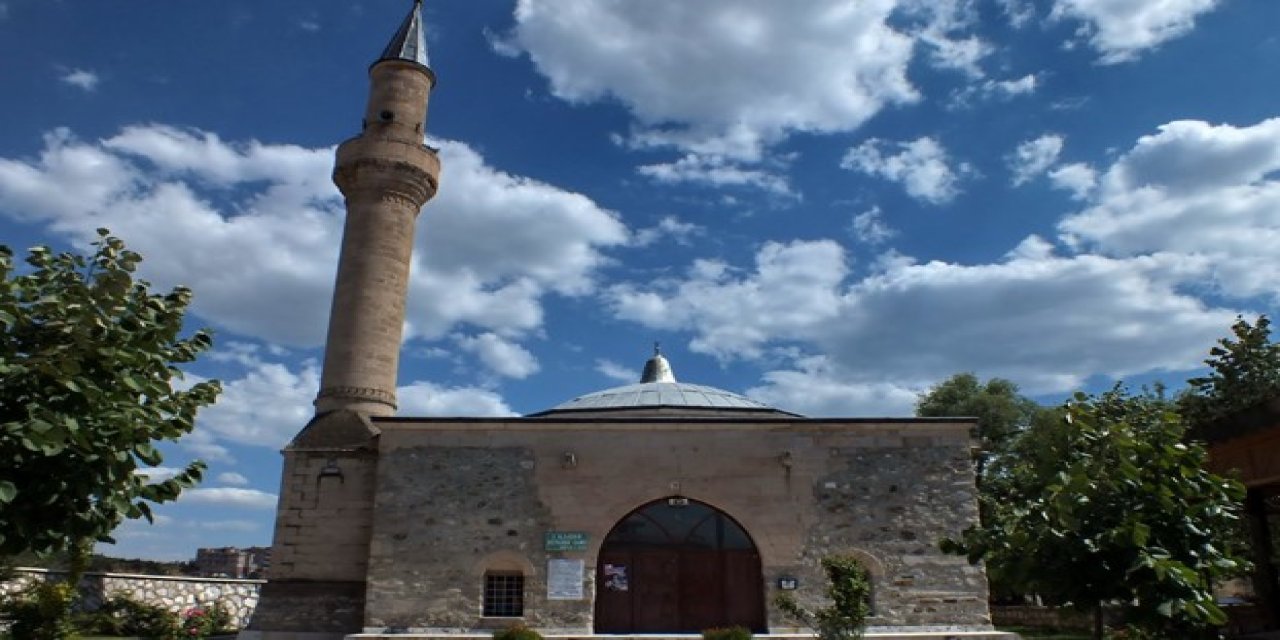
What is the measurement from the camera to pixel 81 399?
191 inches

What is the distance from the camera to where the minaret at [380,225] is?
1781 centimetres

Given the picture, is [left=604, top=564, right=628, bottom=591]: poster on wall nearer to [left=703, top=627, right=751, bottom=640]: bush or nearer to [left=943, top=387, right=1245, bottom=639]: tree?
[left=703, top=627, right=751, bottom=640]: bush

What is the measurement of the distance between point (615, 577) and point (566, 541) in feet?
3.51

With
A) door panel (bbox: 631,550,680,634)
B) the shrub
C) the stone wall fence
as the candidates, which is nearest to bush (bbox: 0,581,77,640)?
the stone wall fence

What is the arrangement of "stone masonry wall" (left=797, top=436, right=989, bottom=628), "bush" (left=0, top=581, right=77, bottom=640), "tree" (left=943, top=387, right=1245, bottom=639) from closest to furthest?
1. "tree" (left=943, top=387, right=1245, bottom=639)
2. "bush" (left=0, top=581, right=77, bottom=640)
3. "stone masonry wall" (left=797, top=436, right=989, bottom=628)

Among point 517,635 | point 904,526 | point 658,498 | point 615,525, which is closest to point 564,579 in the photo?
point 615,525

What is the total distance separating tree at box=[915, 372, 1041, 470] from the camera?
3014 cm

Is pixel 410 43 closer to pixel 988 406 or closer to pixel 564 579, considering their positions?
pixel 564 579

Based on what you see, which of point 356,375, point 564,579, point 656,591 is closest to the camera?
point 564,579

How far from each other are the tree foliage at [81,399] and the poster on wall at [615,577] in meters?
10.3

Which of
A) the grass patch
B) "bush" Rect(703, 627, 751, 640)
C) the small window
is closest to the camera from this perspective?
"bush" Rect(703, 627, 751, 640)

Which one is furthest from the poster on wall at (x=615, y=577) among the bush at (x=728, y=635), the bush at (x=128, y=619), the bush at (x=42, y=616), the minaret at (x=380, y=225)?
the bush at (x=42, y=616)

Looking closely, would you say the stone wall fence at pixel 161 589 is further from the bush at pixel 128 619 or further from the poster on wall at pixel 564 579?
the poster on wall at pixel 564 579

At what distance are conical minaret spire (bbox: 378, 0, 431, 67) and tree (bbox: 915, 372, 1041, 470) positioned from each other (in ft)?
69.9
